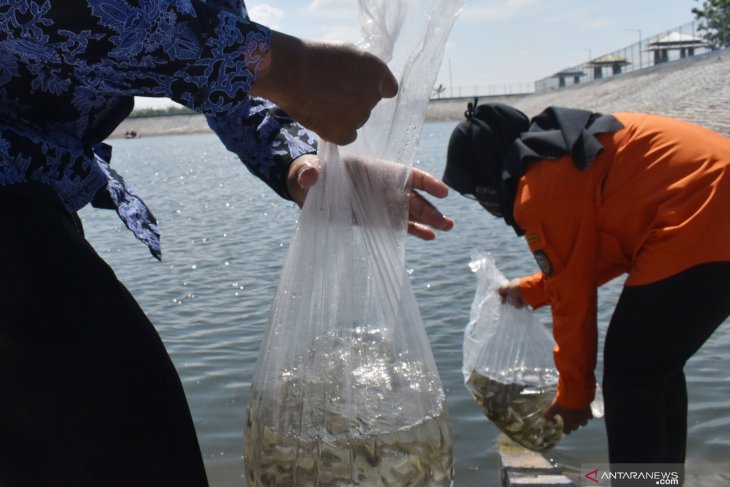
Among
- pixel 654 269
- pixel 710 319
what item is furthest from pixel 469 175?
pixel 710 319

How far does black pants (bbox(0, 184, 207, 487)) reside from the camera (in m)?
1.36

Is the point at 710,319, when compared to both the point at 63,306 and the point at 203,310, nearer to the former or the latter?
the point at 63,306

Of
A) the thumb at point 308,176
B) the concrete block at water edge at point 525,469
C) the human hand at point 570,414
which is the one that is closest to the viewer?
the thumb at point 308,176

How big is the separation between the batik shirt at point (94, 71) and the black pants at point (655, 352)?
161 centimetres

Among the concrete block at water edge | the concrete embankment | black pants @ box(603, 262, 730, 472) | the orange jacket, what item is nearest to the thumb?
the orange jacket

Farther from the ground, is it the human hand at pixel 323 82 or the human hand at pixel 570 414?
the human hand at pixel 323 82

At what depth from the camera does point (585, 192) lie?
2658 mm

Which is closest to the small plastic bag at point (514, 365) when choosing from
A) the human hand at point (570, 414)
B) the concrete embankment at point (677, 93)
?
the human hand at point (570, 414)

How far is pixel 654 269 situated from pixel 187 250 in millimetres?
7940

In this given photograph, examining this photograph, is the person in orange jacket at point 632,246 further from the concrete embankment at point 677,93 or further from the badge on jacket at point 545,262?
the concrete embankment at point 677,93

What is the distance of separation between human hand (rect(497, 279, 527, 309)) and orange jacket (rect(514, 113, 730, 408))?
450 millimetres

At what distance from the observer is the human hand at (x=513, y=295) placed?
10.8 feet

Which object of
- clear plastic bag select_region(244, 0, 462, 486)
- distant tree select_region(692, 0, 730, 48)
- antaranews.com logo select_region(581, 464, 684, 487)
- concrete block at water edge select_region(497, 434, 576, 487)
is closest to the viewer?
clear plastic bag select_region(244, 0, 462, 486)

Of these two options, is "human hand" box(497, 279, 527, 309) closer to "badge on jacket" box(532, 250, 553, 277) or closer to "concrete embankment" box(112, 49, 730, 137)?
"badge on jacket" box(532, 250, 553, 277)
